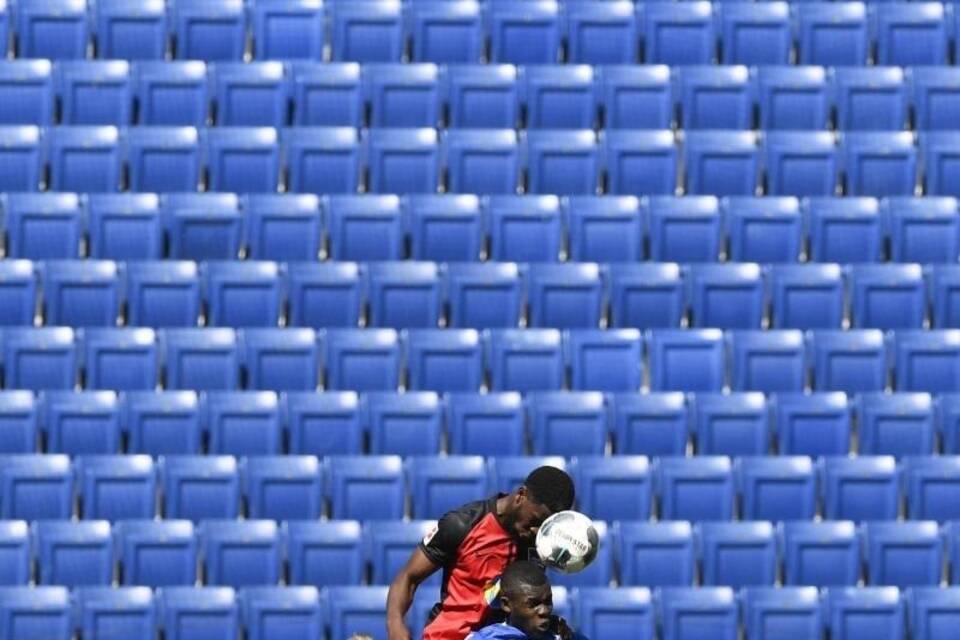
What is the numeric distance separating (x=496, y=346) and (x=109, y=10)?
2.35 m

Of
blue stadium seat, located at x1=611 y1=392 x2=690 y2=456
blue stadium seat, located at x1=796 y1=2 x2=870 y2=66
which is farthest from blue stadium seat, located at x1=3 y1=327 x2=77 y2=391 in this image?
blue stadium seat, located at x1=796 y1=2 x2=870 y2=66

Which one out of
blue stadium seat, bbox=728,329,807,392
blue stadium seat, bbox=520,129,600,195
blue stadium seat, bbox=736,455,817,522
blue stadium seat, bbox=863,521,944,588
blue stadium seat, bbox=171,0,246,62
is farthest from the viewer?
blue stadium seat, bbox=171,0,246,62

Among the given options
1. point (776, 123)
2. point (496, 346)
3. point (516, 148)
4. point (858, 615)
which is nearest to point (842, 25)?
point (776, 123)

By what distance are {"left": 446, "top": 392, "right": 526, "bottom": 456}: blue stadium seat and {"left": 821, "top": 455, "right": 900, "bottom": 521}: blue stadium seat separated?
113 centimetres

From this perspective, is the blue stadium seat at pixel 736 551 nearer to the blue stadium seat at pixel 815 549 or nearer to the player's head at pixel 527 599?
the blue stadium seat at pixel 815 549

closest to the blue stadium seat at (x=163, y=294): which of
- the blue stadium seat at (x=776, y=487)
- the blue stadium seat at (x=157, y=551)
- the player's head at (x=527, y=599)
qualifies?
the blue stadium seat at (x=157, y=551)

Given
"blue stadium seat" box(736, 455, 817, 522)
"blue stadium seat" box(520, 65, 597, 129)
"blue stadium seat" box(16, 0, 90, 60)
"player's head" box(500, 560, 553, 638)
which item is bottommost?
"blue stadium seat" box(736, 455, 817, 522)

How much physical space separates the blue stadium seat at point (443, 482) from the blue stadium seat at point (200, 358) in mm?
836

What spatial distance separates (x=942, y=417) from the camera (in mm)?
8500

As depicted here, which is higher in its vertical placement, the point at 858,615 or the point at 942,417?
the point at 942,417

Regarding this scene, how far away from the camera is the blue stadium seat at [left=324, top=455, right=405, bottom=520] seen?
26.4ft

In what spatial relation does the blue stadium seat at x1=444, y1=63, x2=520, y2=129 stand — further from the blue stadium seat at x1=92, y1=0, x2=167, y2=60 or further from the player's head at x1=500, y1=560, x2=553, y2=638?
the player's head at x1=500, y1=560, x2=553, y2=638

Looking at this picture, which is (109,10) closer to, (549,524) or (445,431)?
(445,431)

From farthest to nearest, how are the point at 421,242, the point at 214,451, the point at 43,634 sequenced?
1. the point at 421,242
2. the point at 214,451
3. the point at 43,634
